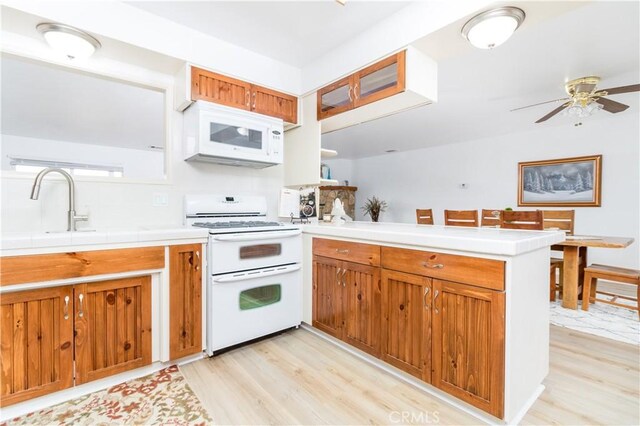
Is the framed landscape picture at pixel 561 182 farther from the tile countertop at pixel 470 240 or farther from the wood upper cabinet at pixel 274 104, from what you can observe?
the wood upper cabinet at pixel 274 104

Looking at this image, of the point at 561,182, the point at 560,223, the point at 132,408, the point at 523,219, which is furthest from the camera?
the point at 561,182

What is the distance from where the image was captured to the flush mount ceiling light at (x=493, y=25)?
1.58 metres

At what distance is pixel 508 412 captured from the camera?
136cm

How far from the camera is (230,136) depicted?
7.65 ft

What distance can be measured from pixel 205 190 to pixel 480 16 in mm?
2302

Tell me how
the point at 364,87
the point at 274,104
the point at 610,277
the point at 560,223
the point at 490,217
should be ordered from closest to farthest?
the point at 364,87 < the point at 274,104 < the point at 610,277 < the point at 560,223 < the point at 490,217

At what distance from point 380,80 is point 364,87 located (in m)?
0.16

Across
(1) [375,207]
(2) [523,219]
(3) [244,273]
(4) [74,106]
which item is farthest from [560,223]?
(4) [74,106]

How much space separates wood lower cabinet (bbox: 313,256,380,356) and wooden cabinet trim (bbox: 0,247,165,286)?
1.16 metres

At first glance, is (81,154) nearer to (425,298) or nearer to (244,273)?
(244,273)

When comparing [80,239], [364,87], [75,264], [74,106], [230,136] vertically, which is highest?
[74,106]

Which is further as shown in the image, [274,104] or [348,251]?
[274,104]

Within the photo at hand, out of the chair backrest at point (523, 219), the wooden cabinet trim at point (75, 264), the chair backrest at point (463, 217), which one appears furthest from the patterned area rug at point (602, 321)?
the wooden cabinet trim at point (75, 264)

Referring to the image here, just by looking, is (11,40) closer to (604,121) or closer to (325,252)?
(325,252)
